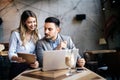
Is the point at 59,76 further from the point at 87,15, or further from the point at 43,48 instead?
the point at 87,15

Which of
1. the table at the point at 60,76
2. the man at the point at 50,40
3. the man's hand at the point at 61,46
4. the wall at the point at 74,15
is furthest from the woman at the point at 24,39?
the wall at the point at 74,15

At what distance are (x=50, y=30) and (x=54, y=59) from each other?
53 cm

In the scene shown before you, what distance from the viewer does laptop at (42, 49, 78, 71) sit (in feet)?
6.93

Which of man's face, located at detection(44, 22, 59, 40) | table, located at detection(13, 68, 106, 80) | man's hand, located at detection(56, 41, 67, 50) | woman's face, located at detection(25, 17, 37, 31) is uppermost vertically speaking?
woman's face, located at detection(25, 17, 37, 31)

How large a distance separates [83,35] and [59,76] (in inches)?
198

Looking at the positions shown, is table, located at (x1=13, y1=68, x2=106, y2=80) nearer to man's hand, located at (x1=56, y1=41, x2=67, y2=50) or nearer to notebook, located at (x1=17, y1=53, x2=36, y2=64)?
notebook, located at (x1=17, y1=53, x2=36, y2=64)

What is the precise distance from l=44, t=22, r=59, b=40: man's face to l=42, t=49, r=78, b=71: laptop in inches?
18.3

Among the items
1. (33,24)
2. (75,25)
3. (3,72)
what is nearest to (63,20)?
(75,25)

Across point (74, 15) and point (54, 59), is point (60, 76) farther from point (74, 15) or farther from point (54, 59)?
point (74, 15)

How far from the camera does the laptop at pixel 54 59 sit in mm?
2113

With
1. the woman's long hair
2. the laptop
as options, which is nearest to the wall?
the woman's long hair

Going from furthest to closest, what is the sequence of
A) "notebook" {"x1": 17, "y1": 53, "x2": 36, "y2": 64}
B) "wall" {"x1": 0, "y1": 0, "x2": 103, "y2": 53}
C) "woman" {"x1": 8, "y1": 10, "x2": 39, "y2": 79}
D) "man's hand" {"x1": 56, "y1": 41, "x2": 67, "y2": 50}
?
"wall" {"x1": 0, "y1": 0, "x2": 103, "y2": 53}, "woman" {"x1": 8, "y1": 10, "x2": 39, "y2": 79}, "man's hand" {"x1": 56, "y1": 41, "x2": 67, "y2": 50}, "notebook" {"x1": 17, "y1": 53, "x2": 36, "y2": 64}

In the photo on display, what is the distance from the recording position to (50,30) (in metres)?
2.59

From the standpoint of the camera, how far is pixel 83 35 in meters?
6.93
